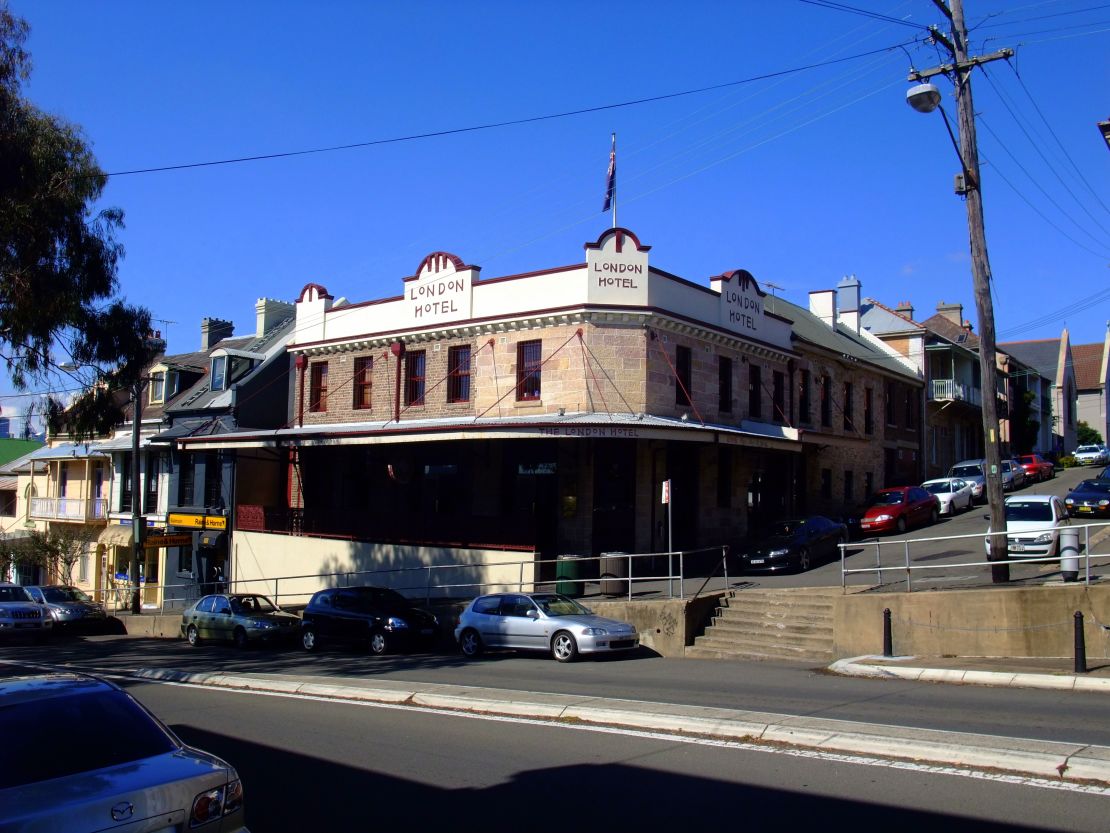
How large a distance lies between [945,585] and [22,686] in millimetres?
16411

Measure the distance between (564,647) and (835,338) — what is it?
81.8 ft

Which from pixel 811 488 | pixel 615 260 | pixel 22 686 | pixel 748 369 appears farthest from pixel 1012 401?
pixel 22 686

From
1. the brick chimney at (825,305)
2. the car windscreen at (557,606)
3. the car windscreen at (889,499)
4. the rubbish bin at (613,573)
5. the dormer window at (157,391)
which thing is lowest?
the car windscreen at (557,606)

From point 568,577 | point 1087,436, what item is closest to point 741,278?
point 568,577

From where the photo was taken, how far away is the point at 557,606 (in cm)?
1930

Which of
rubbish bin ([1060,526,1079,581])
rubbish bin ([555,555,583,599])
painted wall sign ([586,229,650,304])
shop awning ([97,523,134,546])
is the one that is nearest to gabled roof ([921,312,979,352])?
painted wall sign ([586,229,650,304])

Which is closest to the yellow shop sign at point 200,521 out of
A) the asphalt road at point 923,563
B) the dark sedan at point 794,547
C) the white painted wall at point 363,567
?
the white painted wall at point 363,567

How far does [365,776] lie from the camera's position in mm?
8469

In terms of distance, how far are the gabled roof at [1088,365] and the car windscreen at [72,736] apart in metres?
93.9

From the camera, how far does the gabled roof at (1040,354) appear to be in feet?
243

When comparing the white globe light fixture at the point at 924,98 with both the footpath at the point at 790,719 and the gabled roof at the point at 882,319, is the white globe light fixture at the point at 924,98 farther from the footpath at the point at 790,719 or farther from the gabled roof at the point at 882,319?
the gabled roof at the point at 882,319

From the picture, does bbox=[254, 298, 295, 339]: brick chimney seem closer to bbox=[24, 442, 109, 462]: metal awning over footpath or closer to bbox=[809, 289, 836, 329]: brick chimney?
bbox=[24, 442, 109, 462]: metal awning over footpath

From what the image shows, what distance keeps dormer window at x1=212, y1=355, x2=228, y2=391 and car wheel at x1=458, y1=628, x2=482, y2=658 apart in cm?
2130

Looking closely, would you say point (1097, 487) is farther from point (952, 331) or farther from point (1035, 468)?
point (952, 331)
